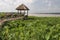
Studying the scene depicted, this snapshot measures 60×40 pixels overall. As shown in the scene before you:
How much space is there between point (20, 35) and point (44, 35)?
66.0 inches

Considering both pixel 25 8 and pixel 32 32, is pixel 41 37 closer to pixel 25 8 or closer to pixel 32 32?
pixel 32 32

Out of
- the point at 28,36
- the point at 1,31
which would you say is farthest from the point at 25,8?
the point at 28,36

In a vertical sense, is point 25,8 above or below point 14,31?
below

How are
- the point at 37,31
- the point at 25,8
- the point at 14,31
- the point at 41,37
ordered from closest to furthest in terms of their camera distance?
the point at 41,37 < the point at 37,31 < the point at 14,31 < the point at 25,8

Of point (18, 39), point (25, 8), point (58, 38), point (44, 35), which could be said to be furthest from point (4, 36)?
point (25, 8)

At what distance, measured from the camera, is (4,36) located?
45.4 ft

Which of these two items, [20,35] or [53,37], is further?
[20,35]

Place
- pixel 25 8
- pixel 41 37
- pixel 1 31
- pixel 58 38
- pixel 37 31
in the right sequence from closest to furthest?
pixel 58 38, pixel 41 37, pixel 37 31, pixel 1 31, pixel 25 8

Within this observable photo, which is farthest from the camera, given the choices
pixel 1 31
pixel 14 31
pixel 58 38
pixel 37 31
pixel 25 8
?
pixel 25 8

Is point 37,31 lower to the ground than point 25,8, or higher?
higher

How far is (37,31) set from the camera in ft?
37.7

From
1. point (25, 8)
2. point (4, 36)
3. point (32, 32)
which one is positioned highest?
point (32, 32)

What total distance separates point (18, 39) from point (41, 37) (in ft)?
6.14

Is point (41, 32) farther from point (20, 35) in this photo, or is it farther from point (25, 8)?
point (25, 8)
